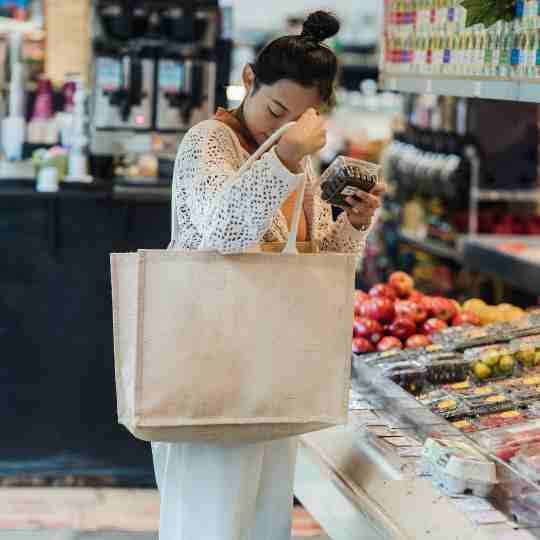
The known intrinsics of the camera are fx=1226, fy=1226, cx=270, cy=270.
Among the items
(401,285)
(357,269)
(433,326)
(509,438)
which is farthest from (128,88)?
(509,438)

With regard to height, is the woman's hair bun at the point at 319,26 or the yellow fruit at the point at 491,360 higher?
the woman's hair bun at the point at 319,26

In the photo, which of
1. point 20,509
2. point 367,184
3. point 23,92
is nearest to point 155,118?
point 23,92

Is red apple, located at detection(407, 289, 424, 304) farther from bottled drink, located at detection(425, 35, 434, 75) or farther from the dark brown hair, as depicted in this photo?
the dark brown hair

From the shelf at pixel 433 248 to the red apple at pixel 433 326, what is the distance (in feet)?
13.7

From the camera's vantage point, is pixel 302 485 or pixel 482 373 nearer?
pixel 482 373

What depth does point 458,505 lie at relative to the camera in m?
2.99

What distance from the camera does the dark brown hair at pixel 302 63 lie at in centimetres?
283

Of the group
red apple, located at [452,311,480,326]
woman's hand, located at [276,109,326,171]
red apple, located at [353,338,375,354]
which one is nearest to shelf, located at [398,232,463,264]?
red apple, located at [452,311,480,326]

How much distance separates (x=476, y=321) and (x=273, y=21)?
15081mm

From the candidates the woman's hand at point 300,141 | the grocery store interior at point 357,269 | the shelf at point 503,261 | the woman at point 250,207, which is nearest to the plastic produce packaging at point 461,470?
the grocery store interior at point 357,269

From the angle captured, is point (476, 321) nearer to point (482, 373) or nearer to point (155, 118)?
point (482, 373)

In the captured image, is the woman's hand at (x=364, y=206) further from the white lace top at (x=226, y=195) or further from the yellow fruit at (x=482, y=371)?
the yellow fruit at (x=482, y=371)

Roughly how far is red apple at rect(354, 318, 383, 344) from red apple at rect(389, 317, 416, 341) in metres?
0.05

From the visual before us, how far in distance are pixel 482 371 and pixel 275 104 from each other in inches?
50.1
